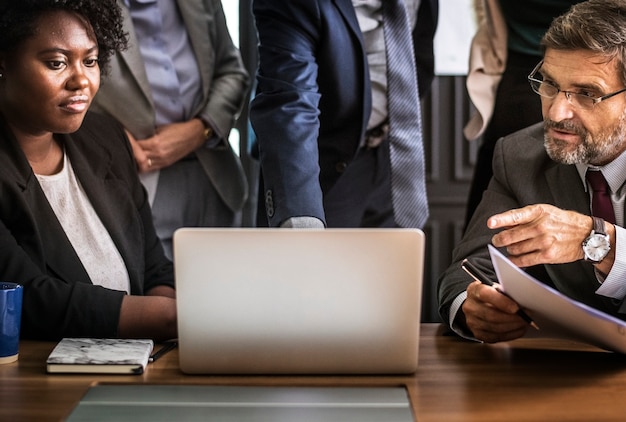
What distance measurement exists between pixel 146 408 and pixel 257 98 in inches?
52.0

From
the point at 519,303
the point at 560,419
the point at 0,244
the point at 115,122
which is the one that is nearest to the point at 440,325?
the point at 519,303

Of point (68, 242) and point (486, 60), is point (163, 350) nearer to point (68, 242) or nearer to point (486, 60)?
point (68, 242)

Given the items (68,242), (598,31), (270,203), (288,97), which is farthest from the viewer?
(288,97)

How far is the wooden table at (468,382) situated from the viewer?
4.11 feet

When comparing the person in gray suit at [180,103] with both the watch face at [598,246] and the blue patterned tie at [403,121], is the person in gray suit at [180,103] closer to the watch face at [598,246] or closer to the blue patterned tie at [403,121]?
the blue patterned tie at [403,121]

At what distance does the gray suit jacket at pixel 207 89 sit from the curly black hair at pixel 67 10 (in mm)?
264

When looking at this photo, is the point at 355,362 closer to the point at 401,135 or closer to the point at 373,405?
the point at 373,405

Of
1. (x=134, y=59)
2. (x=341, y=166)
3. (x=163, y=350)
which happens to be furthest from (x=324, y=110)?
(x=163, y=350)

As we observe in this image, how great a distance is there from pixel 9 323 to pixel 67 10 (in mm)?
947

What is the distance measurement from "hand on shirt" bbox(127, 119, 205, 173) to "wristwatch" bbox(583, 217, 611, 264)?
1.31m

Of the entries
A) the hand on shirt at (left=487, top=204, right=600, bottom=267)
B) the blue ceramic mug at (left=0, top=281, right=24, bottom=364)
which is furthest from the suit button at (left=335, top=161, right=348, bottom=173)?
the blue ceramic mug at (left=0, top=281, right=24, bottom=364)

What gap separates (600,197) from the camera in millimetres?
1953

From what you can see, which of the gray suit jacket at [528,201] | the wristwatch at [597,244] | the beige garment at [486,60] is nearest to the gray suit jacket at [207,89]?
the beige garment at [486,60]

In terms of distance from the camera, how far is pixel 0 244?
190 cm
